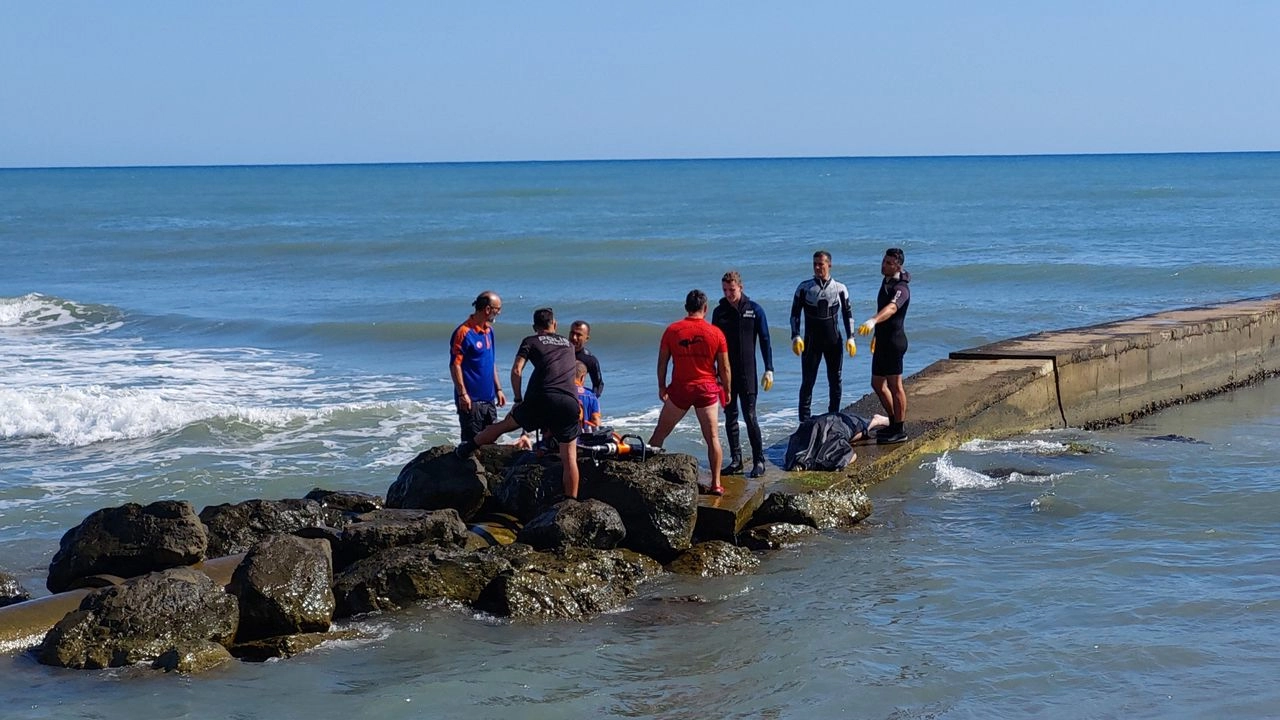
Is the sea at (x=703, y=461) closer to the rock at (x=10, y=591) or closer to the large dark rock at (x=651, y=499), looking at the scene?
the large dark rock at (x=651, y=499)

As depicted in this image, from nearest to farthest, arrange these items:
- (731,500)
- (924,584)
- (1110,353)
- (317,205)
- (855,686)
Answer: (855,686) → (924,584) → (731,500) → (1110,353) → (317,205)

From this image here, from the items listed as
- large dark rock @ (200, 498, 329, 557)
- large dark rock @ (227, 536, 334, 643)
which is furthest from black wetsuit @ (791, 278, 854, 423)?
large dark rock @ (227, 536, 334, 643)

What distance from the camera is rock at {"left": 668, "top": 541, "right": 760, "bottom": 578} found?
9359mm

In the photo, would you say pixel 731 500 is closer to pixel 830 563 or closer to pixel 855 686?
pixel 830 563

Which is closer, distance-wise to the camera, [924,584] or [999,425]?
[924,584]

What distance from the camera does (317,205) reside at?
7550cm

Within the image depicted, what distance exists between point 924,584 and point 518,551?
2665 millimetres

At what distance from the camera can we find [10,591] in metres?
8.88

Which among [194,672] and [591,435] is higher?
[591,435]

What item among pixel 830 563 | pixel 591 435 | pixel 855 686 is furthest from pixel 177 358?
pixel 855 686

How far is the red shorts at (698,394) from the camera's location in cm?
966

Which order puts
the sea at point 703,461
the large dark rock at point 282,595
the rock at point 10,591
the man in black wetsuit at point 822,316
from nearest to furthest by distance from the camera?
the sea at point 703,461
the large dark rock at point 282,595
the rock at point 10,591
the man in black wetsuit at point 822,316

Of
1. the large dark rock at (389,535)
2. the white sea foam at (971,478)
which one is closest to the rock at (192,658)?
the large dark rock at (389,535)

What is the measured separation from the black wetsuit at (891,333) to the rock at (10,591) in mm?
6416
